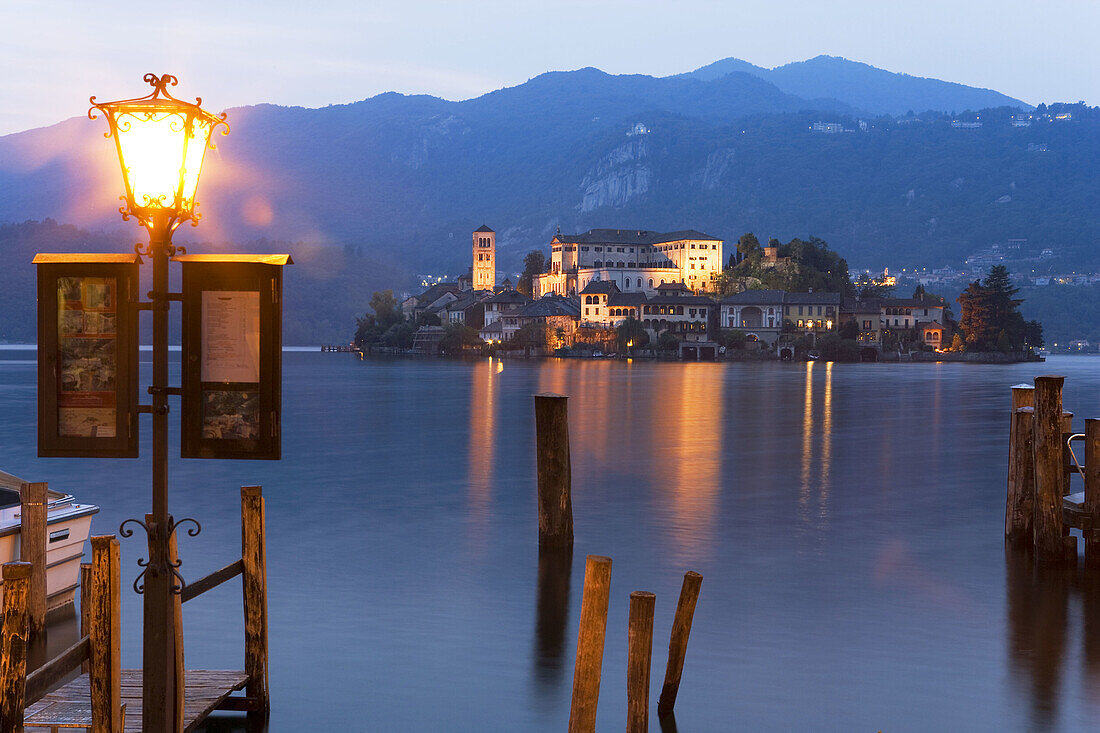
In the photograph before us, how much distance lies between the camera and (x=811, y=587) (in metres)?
17.3

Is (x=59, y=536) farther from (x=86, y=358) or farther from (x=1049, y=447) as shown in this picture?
(x=1049, y=447)

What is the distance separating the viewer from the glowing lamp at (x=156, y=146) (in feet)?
24.4

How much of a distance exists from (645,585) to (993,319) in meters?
162

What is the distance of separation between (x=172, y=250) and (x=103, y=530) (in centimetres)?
1613

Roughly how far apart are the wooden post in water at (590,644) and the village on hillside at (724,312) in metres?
147

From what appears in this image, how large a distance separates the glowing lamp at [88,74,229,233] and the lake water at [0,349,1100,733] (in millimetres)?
5487

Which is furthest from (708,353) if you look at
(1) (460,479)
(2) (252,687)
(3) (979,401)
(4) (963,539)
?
(2) (252,687)

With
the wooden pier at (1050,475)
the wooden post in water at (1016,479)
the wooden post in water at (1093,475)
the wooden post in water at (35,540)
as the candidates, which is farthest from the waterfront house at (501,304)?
the wooden post in water at (35,540)

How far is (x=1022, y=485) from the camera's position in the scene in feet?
57.1

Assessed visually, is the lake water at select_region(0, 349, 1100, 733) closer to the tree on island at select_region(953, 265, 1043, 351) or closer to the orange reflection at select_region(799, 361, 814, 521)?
the orange reflection at select_region(799, 361, 814, 521)

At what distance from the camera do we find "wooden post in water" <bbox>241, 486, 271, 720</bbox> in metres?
9.48

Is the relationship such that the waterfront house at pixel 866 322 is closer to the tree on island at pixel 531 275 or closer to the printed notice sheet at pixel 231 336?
the tree on island at pixel 531 275

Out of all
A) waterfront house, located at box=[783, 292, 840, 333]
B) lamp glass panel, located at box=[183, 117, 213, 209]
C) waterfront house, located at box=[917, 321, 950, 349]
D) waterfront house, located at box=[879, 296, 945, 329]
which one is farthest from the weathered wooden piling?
waterfront house, located at box=[917, 321, 950, 349]

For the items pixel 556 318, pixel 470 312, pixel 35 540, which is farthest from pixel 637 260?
pixel 35 540
